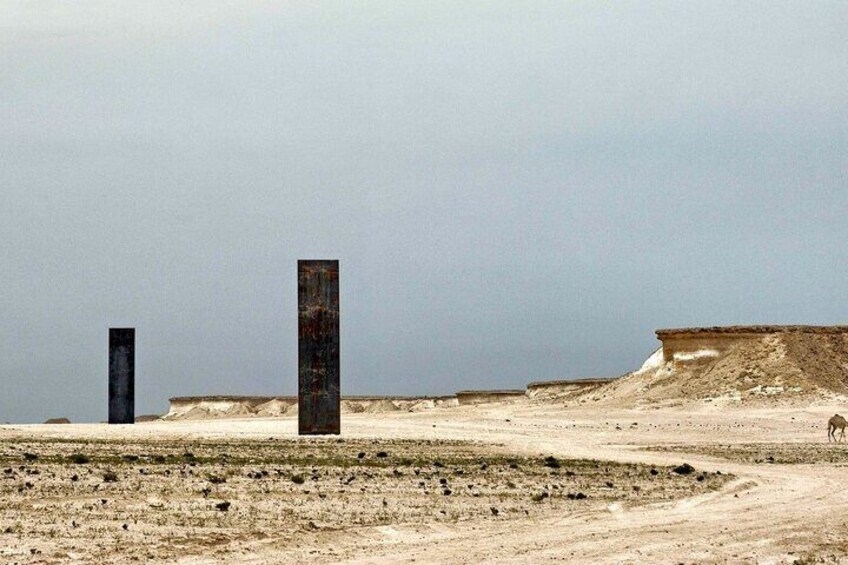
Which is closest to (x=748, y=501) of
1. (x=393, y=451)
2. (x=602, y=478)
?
(x=602, y=478)

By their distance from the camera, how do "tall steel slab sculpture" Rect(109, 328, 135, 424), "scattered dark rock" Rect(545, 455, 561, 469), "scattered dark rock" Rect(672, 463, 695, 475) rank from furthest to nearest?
1. "tall steel slab sculpture" Rect(109, 328, 135, 424)
2. "scattered dark rock" Rect(545, 455, 561, 469)
3. "scattered dark rock" Rect(672, 463, 695, 475)

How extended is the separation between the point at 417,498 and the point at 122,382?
30.7 metres

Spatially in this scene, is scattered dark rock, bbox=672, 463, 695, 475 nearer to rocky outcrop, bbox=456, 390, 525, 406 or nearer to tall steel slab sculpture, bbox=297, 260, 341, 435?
tall steel slab sculpture, bbox=297, 260, 341, 435

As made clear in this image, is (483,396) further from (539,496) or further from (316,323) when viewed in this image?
(539,496)

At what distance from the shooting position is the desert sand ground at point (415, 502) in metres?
14.9

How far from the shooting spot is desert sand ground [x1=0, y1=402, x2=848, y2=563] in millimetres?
14898

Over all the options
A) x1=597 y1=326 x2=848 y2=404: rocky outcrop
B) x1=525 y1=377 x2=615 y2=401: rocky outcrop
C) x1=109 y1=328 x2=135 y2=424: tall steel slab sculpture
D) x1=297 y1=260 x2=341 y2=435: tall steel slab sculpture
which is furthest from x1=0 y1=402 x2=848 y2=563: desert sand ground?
x1=525 y1=377 x2=615 y2=401: rocky outcrop

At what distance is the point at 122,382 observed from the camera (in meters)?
48.4

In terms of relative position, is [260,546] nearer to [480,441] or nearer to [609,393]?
[480,441]

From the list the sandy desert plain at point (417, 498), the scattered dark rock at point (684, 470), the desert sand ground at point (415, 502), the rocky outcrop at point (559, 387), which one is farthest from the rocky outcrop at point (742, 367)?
the scattered dark rock at point (684, 470)

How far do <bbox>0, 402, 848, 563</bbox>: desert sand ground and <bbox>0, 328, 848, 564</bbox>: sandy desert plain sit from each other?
4 centimetres

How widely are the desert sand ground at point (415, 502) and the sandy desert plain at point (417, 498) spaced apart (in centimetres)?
4

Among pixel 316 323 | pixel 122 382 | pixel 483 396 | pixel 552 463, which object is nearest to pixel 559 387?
pixel 483 396

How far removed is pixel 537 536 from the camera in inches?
633
